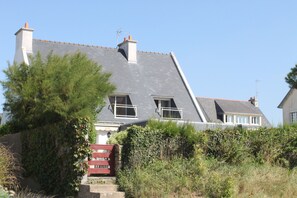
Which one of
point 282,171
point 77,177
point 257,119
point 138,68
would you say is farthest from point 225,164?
point 257,119

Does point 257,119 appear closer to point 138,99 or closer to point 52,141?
point 138,99

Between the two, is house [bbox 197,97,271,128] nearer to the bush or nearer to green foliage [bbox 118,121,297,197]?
the bush

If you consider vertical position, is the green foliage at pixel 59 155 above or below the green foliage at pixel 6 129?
below

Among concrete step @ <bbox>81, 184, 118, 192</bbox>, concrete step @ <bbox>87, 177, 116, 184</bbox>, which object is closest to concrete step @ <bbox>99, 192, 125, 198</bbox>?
concrete step @ <bbox>81, 184, 118, 192</bbox>

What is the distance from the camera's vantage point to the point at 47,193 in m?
16.6

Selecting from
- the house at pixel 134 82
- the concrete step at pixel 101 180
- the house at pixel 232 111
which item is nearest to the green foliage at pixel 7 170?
the concrete step at pixel 101 180

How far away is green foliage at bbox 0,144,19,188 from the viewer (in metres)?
15.9

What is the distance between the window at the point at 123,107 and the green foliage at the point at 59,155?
1429 centimetres

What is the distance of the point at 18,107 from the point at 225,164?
31.5ft

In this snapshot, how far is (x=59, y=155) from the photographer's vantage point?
1633 centimetres

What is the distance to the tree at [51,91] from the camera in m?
19.7

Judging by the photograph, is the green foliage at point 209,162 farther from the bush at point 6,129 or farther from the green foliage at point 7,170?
the bush at point 6,129

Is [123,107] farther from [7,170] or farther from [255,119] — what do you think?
[255,119]

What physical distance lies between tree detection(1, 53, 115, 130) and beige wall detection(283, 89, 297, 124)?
30084 mm
